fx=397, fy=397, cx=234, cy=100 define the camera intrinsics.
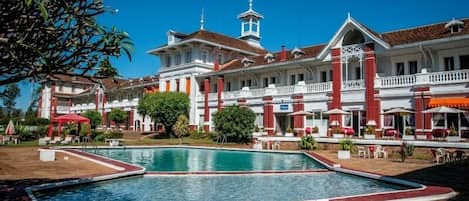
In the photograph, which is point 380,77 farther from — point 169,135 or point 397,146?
point 169,135

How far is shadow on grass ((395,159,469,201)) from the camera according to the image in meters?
11.4

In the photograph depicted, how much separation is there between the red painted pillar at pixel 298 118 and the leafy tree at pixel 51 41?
92.0ft

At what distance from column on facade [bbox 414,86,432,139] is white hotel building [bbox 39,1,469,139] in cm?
6

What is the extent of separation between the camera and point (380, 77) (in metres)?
28.5

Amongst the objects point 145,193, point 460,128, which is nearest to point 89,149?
point 145,193

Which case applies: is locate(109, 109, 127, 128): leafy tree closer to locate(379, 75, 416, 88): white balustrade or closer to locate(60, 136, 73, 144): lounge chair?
locate(60, 136, 73, 144): lounge chair

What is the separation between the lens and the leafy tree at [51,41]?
5152mm

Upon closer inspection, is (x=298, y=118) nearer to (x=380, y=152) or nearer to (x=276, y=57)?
(x=276, y=57)

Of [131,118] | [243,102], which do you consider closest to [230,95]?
[243,102]

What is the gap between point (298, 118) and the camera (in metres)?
33.4

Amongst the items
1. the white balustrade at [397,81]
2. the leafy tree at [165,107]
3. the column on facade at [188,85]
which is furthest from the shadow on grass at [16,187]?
the column on facade at [188,85]

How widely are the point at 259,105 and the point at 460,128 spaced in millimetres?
17920

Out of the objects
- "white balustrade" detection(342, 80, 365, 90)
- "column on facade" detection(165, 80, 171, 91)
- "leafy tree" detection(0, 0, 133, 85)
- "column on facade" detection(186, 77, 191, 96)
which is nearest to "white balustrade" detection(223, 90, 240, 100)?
"column on facade" detection(186, 77, 191, 96)

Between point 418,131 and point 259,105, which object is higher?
point 259,105
